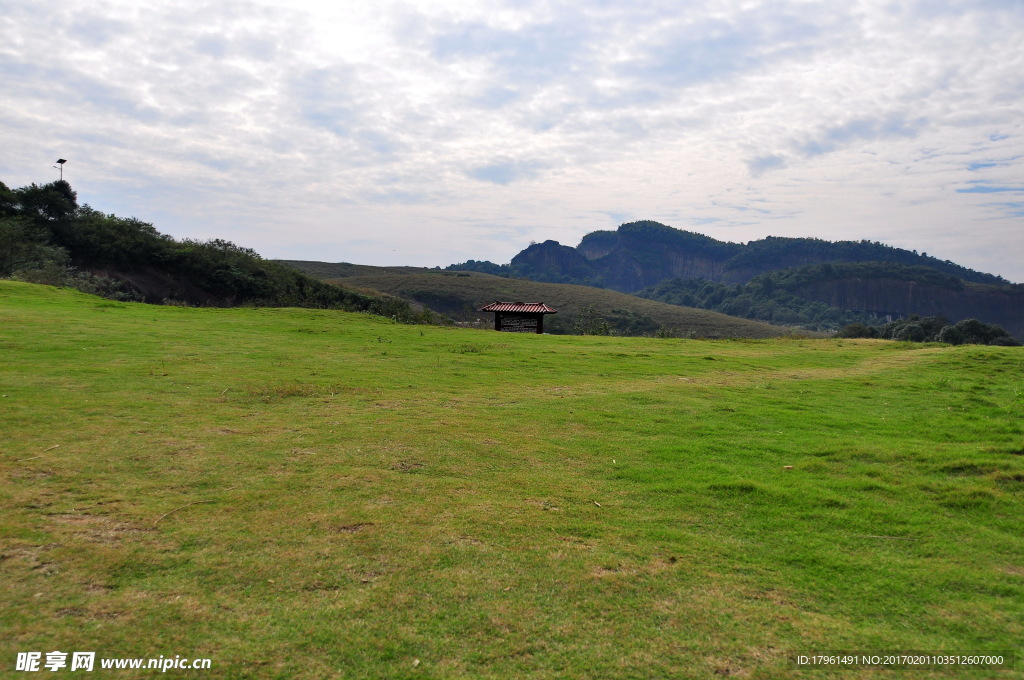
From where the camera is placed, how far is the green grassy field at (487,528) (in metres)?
4.21

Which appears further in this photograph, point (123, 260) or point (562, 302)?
point (562, 302)

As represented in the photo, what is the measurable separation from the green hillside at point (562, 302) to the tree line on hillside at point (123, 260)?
47773 mm

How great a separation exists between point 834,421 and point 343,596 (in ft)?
34.2

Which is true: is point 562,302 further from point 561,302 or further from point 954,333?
point 954,333

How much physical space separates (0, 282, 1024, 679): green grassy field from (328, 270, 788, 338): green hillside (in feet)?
309

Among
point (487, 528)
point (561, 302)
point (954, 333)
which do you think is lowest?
point (487, 528)

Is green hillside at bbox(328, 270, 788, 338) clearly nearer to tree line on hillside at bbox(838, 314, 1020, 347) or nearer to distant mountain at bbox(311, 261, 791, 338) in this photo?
distant mountain at bbox(311, 261, 791, 338)

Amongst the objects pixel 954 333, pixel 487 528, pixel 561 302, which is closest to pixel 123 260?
pixel 487 528

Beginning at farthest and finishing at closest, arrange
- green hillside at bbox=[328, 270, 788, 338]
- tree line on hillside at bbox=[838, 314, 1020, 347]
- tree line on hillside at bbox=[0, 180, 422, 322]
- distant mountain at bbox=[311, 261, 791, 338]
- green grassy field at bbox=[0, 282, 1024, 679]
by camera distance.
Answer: green hillside at bbox=[328, 270, 788, 338], distant mountain at bbox=[311, 261, 791, 338], tree line on hillside at bbox=[838, 314, 1020, 347], tree line on hillside at bbox=[0, 180, 422, 322], green grassy field at bbox=[0, 282, 1024, 679]

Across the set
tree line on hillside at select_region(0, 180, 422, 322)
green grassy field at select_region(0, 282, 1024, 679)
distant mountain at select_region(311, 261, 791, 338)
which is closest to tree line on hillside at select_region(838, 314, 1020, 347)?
green grassy field at select_region(0, 282, 1024, 679)

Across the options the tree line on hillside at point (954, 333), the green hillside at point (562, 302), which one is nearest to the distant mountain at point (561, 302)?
the green hillside at point (562, 302)

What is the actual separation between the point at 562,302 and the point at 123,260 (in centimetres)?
8650

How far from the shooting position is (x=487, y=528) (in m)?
6.04

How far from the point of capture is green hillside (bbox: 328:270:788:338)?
114 m
